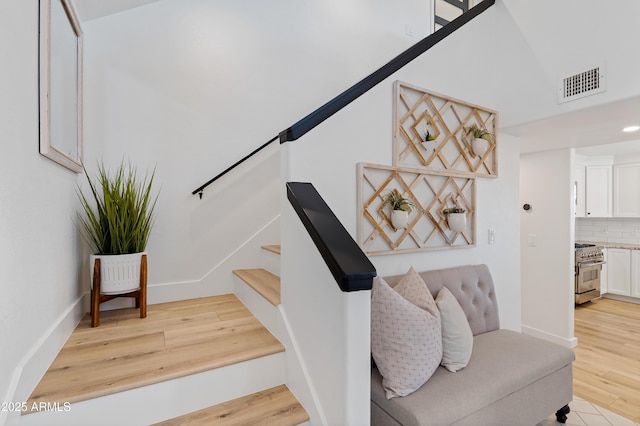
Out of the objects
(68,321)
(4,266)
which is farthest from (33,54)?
(68,321)

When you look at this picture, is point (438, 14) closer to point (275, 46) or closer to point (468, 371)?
point (275, 46)

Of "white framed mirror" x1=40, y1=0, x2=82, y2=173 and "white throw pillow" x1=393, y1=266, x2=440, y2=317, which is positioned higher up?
"white framed mirror" x1=40, y1=0, x2=82, y2=173

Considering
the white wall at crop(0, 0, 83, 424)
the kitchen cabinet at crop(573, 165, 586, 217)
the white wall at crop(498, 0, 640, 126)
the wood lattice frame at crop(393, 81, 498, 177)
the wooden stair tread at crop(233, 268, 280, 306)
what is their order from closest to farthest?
the white wall at crop(0, 0, 83, 424)
the wooden stair tread at crop(233, 268, 280, 306)
the white wall at crop(498, 0, 640, 126)
the wood lattice frame at crop(393, 81, 498, 177)
the kitchen cabinet at crop(573, 165, 586, 217)

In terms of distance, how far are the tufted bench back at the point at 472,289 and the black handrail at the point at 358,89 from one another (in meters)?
1.12

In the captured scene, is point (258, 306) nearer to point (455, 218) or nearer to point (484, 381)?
point (484, 381)

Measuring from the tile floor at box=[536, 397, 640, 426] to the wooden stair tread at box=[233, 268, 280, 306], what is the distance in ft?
6.62

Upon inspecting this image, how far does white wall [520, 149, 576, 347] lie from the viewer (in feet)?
10.3

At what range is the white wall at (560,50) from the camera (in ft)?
6.30

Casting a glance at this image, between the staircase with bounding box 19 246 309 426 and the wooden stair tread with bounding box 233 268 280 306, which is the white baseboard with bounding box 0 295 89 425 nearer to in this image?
the staircase with bounding box 19 246 309 426

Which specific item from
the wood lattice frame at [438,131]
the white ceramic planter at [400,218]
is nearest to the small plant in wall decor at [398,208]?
the white ceramic planter at [400,218]

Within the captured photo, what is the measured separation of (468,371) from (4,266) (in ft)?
6.67

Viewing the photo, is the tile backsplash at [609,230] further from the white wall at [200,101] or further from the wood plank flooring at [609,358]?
the white wall at [200,101]

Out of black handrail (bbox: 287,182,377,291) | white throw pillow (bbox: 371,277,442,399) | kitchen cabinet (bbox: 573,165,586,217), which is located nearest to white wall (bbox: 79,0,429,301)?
black handrail (bbox: 287,182,377,291)

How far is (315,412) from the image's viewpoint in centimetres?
128
